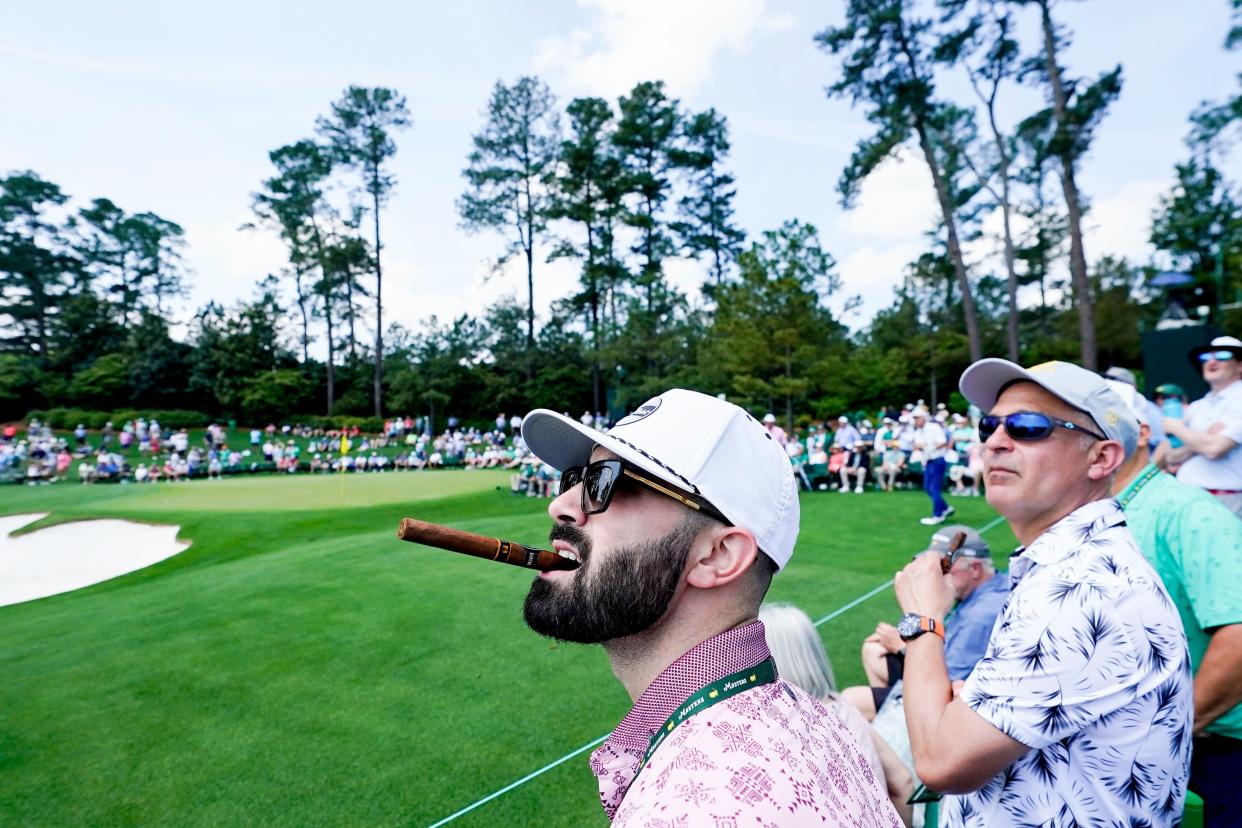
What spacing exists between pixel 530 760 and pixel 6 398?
1747 centimetres

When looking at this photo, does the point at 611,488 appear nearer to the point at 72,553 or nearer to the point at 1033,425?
the point at 1033,425

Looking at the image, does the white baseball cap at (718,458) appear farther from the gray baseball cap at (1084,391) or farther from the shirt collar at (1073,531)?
the gray baseball cap at (1084,391)

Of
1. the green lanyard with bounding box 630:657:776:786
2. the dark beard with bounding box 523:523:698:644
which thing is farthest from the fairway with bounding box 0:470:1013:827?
the green lanyard with bounding box 630:657:776:786

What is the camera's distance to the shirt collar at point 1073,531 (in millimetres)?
1694

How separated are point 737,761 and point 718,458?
1.93 ft

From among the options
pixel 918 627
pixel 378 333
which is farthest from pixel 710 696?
pixel 378 333

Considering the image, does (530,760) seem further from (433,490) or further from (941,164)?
(941,164)

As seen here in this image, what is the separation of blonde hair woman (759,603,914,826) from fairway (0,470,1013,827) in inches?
53.8

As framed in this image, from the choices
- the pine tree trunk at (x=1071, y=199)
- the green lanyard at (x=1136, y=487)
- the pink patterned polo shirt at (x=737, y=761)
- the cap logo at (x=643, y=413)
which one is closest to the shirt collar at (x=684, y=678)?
the pink patterned polo shirt at (x=737, y=761)

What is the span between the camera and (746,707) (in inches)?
44.4

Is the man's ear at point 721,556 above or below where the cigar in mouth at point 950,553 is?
above

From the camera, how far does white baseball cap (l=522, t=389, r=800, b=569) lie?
138 centimetres

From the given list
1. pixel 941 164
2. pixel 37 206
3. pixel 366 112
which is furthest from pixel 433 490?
pixel 366 112

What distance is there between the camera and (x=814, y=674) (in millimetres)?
2982
